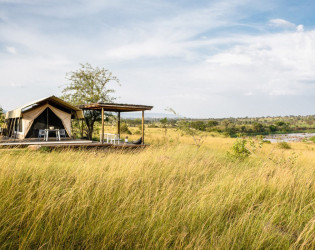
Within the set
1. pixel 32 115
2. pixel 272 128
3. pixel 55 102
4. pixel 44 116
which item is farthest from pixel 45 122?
pixel 272 128

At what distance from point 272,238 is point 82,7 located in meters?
13.8

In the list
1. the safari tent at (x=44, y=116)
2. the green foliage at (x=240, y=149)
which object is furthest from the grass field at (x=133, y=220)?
the safari tent at (x=44, y=116)

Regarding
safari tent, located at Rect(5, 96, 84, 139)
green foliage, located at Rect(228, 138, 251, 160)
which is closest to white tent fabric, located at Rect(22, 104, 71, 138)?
safari tent, located at Rect(5, 96, 84, 139)

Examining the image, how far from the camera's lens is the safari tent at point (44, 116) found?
14.6 metres

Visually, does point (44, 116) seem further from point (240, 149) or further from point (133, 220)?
point (133, 220)

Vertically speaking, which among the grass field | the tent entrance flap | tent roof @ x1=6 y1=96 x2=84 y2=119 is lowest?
the grass field

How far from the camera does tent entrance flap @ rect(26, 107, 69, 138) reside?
15.0 metres

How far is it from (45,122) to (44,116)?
1.26 feet

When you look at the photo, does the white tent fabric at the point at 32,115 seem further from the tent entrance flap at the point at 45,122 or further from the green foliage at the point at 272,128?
the green foliage at the point at 272,128

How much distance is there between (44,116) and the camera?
605 inches

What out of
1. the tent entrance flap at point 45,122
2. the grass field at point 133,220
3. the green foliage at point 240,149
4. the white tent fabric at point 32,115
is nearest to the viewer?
the grass field at point 133,220

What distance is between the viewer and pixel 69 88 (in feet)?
62.0

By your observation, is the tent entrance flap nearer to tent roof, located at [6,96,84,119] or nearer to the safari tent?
the safari tent

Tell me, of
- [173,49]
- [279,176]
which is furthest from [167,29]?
[279,176]
